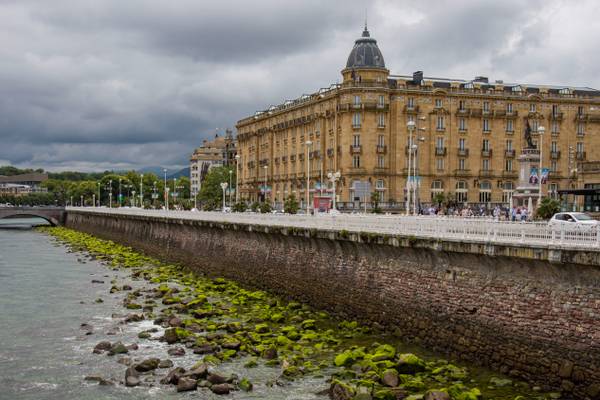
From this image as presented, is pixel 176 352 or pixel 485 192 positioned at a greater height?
pixel 485 192

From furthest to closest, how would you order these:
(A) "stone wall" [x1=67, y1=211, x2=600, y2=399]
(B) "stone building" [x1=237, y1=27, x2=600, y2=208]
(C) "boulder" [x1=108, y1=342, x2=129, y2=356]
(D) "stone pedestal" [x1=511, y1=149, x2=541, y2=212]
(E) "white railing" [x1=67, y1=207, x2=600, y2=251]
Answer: (B) "stone building" [x1=237, y1=27, x2=600, y2=208] < (D) "stone pedestal" [x1=511, y1=149, x2=541, y2=212] < (C) "boulder" [x1=108, y1=342, x2=129, y2=356] < (E) "white railing" [x1=67, y1=207, x2=600, y2=251] < (A) "stone wall" [x1=67, y1=211, x2=600, y2=399]

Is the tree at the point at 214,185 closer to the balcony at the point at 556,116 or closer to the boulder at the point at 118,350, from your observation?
the balcony at the point at 556,116

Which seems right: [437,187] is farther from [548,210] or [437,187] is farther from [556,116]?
[548,210]

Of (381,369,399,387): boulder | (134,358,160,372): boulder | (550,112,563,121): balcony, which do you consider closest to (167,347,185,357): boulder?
(134,358,160,372): boulder

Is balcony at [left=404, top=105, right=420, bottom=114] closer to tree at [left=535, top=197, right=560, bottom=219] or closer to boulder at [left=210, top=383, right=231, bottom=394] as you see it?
tree at [left=535, top=197, right=560, bottom=219]

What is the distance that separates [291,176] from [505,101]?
117 ft

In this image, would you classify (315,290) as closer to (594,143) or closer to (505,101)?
(505,101)

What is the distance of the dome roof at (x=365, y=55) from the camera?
10325cm

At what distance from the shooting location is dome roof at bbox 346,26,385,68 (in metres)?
103

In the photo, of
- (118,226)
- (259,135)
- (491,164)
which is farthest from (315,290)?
(259,135)

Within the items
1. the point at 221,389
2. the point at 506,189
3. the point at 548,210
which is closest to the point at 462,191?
the point at 506,189

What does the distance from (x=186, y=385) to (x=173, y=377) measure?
1.05 metres

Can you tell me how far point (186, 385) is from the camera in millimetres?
25453

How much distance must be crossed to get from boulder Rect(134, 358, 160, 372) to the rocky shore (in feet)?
0.13
